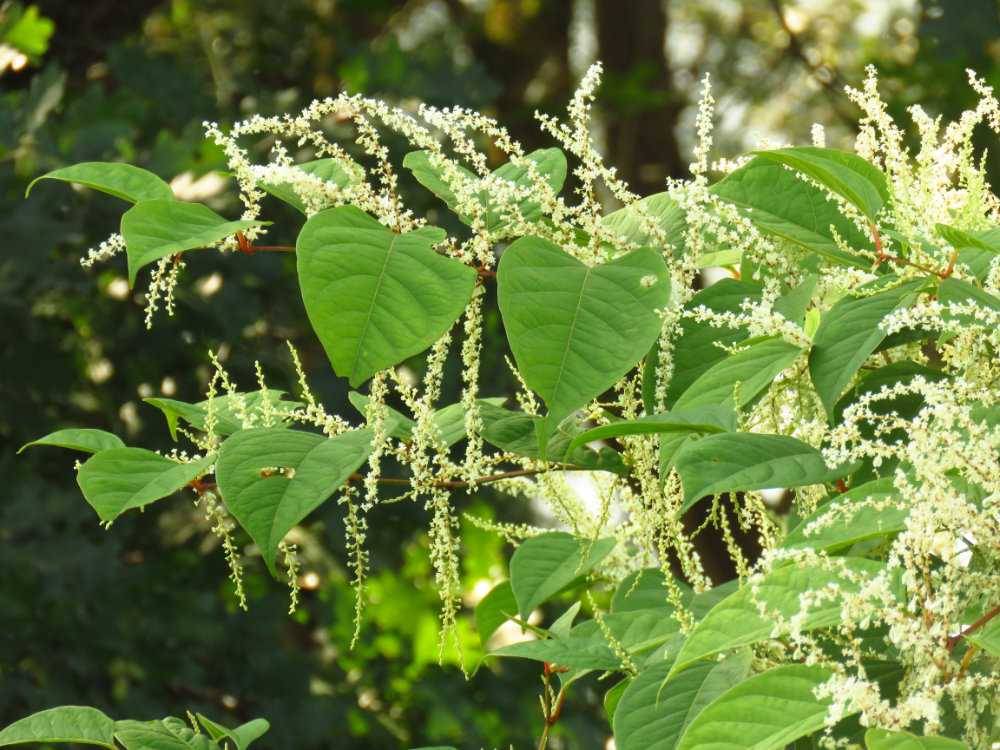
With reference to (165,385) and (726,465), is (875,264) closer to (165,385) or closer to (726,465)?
(726,465)

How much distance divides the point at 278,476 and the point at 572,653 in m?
0.19

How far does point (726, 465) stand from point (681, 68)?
3.93 metres

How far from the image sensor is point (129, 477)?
522 millimetres

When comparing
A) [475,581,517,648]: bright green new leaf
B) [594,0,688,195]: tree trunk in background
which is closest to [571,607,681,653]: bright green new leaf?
[475,581,517,648]: bright green new leaf

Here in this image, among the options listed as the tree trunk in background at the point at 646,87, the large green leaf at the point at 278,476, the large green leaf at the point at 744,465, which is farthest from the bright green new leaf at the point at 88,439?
the tree trunk in background at the point at 646,87

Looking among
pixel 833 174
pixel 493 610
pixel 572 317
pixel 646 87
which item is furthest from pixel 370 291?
pixel 646 87

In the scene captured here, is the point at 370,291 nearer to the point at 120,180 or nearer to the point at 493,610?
the point at 120,180

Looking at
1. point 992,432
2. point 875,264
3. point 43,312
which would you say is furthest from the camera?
→ point 43,312

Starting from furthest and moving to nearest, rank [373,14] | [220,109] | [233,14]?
[373,14]
[233,14]
[220,109]

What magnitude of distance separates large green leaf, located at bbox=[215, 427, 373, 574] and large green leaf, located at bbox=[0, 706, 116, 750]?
169mm

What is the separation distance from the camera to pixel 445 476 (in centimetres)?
56

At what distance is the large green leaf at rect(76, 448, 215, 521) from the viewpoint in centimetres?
49

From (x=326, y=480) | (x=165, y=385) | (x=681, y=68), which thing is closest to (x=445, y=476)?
(x=326, y=480)

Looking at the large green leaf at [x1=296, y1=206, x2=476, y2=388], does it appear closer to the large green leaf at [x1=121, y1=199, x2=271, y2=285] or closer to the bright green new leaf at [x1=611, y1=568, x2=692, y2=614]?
the large green leaf at [x1=121, y1=199, x2=271, y2=285]
